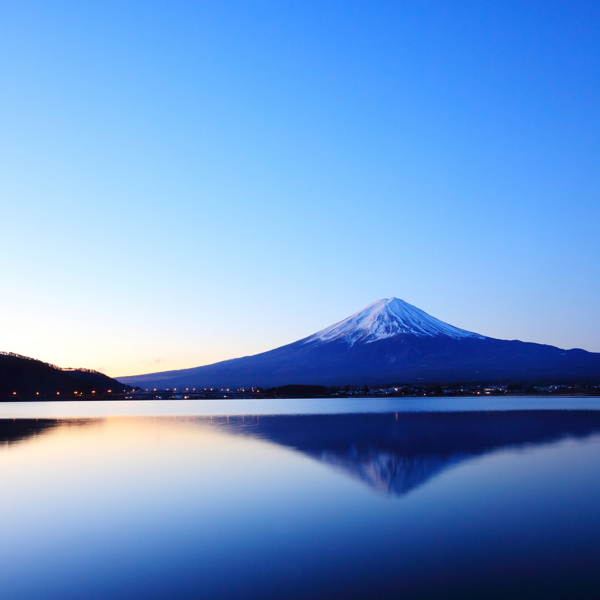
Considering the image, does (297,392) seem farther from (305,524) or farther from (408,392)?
(305,524)

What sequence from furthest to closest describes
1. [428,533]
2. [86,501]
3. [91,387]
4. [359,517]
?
[91,387]
[86,501]
[359,517]
[428,533]

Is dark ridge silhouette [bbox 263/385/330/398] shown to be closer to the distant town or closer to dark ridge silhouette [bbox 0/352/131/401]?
the distant town

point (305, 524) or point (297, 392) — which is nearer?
point (305, 524)

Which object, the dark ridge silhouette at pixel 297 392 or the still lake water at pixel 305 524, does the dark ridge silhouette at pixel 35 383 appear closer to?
the dark ridge silhouette at pixel 297 392

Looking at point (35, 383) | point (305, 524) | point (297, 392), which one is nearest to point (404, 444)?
point (305, 524)

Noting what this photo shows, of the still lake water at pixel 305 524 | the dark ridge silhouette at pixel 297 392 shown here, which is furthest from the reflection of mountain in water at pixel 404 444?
the dark ridge silhouette at pixel 297 392

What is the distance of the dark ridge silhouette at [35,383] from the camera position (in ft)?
305

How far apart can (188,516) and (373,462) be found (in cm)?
657

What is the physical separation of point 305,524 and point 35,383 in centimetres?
9800

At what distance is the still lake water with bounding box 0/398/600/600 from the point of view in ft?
21.2

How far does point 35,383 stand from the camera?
97000 millimetres

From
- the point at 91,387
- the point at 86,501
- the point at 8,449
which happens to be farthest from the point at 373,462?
the point at 91,387

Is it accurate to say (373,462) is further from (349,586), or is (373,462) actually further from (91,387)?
(91,387)

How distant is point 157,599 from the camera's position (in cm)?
598
